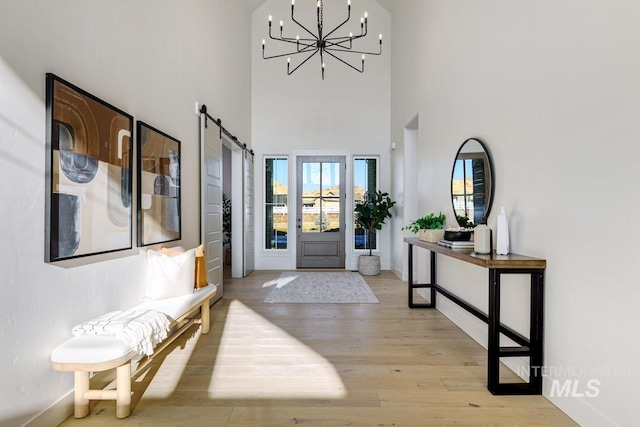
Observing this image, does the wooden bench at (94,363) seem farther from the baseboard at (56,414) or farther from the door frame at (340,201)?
the door frame at (340,201)

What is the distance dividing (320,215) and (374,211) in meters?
1.15

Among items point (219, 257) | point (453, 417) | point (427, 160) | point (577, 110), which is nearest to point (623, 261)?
point (577, 110)

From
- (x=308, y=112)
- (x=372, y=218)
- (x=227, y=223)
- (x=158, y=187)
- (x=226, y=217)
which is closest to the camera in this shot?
(x=158, y=187)

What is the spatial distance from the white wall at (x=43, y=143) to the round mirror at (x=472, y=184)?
9.07 ft

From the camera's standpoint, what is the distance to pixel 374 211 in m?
6.02

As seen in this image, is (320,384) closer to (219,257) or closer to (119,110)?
(119,110)

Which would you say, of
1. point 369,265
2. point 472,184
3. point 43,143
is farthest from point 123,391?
point 369,265

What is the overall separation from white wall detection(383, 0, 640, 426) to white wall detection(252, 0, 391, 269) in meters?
3.53

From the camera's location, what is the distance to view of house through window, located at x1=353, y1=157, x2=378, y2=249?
660 centimetres

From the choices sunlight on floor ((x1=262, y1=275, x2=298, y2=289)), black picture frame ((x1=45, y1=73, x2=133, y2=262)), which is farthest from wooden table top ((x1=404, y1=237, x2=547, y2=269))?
sunlight on floor ((x1=262, y1=275, x2=298, y2=289))

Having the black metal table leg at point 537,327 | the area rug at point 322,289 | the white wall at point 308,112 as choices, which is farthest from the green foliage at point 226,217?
the black metal table leg at point 537,327

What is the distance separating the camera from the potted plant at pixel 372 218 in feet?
19.7

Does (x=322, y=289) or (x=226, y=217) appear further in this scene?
(x=226, y=217)

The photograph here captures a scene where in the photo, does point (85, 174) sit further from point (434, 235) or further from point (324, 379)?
point (434, 235)
